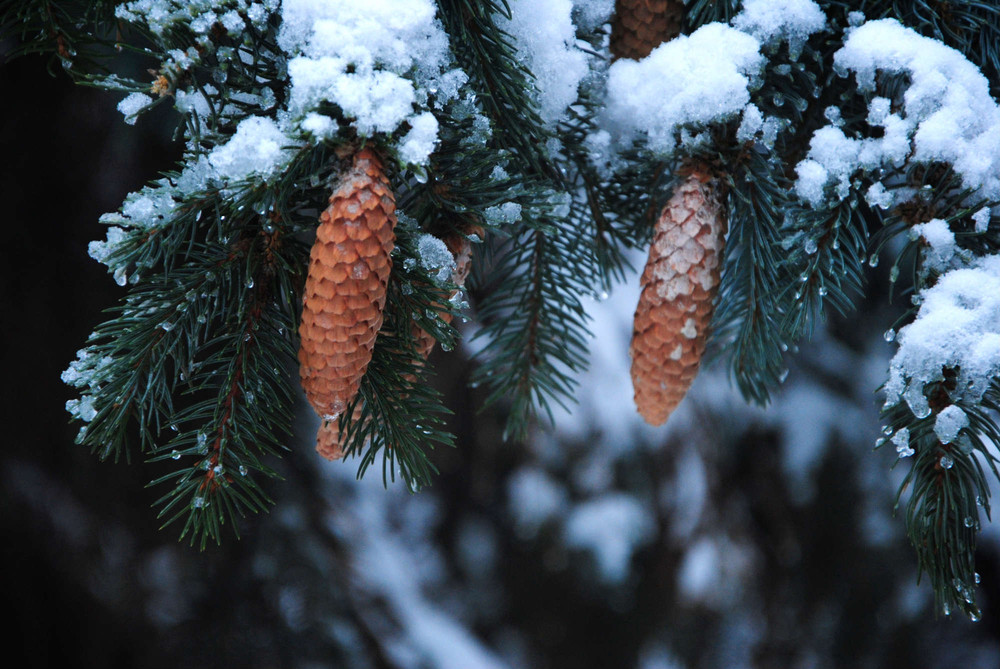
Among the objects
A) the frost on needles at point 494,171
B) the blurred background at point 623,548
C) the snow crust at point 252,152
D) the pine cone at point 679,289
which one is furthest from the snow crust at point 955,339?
the blurred background at point 623,548

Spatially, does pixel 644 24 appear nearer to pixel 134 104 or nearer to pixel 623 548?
pixel 134 104

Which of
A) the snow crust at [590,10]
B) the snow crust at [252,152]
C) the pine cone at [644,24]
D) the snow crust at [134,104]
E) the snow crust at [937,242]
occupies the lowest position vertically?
the snow crust at [252,152]

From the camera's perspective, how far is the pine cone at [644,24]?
509 mm

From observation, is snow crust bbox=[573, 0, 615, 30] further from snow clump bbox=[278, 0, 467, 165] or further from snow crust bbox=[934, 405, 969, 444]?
snow crust bbox=[934, 405, 969, 444]

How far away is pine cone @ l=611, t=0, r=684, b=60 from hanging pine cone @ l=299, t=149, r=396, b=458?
Answer: 28 centimetres

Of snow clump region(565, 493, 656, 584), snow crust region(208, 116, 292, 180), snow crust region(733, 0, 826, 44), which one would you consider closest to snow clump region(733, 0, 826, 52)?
snow crust region(733, 0, 826, 44)

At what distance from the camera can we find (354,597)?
987 mm

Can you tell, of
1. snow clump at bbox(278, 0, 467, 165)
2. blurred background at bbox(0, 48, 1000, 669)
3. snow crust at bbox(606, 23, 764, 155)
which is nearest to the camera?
snow clump at bbox(278, 0, 467, 165)

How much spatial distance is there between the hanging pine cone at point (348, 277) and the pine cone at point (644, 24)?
275 millimetres

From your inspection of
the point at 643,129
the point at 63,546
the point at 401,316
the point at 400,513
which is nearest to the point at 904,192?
the point at 643,129

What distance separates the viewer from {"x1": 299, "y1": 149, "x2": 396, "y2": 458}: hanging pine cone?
1.17 ft

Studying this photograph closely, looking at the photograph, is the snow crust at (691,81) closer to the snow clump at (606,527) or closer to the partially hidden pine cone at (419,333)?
the partially hidden pine cone at (419,333)

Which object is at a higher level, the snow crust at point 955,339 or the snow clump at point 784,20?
the snow clump at point 784,20

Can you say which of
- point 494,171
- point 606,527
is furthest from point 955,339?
point 606,527
